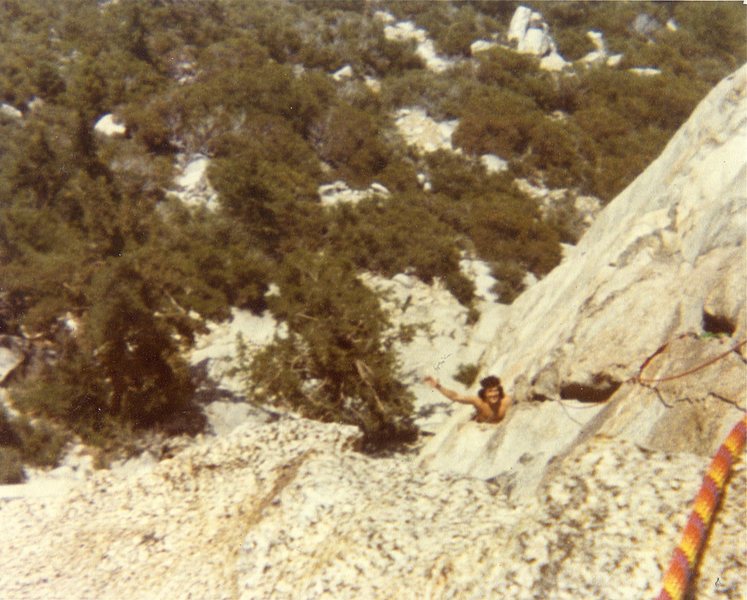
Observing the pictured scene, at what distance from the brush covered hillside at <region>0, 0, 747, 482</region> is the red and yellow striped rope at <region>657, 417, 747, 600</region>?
6.95m

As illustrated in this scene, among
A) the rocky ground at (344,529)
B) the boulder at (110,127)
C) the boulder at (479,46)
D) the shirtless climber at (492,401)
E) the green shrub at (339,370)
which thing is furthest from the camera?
the boulder at (479,46)

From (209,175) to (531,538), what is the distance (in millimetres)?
14506

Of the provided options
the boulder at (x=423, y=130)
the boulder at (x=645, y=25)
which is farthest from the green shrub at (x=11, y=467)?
the boulder at (x=645, y=25)

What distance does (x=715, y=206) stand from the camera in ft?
21.1

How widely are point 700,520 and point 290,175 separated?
575 inches

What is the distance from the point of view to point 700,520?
129 inches

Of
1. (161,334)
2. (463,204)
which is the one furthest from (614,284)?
(463,204)

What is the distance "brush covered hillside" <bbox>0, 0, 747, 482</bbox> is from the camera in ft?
35.1

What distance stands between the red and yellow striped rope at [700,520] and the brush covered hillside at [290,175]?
6.95 meters

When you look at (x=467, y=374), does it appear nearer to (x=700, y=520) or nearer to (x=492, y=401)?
(x=492, y=401)

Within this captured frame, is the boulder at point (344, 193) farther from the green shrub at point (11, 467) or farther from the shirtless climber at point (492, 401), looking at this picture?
the shirtless climber at point (492, 401)

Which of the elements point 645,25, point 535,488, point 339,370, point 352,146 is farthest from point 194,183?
point 645,25

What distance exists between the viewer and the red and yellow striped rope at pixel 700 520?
3.01m

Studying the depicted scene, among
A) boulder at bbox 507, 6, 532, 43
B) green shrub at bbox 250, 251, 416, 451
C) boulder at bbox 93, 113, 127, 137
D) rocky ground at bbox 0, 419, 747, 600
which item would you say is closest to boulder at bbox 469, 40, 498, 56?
boulder at bbox 507, 6, 532, 43
